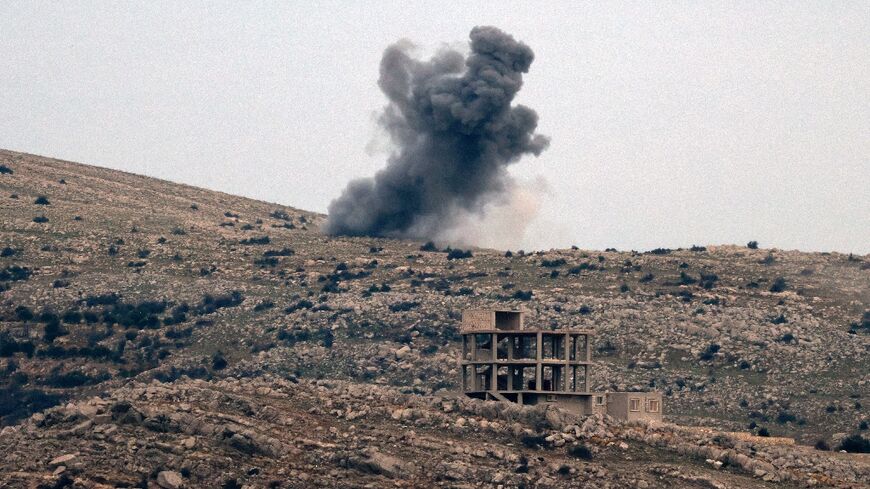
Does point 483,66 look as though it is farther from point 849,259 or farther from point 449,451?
point 449,451

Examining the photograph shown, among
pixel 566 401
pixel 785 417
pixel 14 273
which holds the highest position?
pixel 14 273

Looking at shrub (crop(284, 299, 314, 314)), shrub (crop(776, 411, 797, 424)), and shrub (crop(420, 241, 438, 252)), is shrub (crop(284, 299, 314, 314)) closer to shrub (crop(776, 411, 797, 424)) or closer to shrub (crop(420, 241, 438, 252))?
shrub (crop(420, 241, 438, 252))

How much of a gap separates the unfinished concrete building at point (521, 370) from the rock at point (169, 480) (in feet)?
60.1

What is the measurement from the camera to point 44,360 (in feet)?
434

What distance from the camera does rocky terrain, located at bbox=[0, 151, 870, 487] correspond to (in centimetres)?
8206

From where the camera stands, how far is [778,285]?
146250 millimetres

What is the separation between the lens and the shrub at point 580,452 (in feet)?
279

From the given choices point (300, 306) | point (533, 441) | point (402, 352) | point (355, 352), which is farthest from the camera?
point (300, 306)

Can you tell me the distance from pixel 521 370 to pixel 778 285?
56.1 m

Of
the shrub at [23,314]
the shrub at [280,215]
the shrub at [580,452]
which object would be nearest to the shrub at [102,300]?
the shrub at [23,314]

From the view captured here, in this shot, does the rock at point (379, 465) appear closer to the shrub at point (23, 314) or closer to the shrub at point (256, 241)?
the shrub at point (23, 314)

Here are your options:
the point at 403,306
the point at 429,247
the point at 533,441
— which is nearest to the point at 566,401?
the point at 533,441

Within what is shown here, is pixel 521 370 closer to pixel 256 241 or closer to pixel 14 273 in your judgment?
pixel 14 273

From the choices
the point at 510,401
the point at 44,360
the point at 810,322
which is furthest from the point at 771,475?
the point at 44,360
